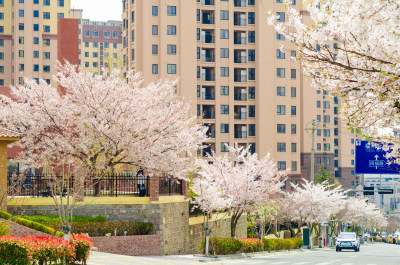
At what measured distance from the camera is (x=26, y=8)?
12650cm

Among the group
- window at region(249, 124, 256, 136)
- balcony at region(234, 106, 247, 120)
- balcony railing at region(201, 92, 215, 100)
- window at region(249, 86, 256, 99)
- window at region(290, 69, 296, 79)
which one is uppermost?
window at region(290, 69, 296, 79)

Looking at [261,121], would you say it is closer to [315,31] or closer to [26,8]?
[26,8]

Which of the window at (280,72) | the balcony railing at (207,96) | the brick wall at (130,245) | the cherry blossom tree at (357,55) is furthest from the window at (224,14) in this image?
the cherry blossom tree at (357,55)

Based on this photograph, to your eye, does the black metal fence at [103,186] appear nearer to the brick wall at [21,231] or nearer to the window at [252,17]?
the brick wall at [21,231]

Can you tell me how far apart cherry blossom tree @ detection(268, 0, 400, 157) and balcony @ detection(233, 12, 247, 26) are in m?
81.4

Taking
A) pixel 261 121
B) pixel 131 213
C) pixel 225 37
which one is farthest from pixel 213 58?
pixel 131 213

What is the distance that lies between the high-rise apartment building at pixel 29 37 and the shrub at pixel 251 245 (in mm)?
90306

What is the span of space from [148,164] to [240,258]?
7.71m

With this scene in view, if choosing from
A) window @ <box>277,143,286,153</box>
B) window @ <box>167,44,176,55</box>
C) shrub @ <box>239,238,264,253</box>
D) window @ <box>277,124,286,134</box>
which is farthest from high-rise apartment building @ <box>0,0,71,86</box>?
shrub @ <box>239,238,264,253</box>

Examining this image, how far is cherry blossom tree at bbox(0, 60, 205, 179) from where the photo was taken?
109ft

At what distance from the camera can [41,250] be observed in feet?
60.5

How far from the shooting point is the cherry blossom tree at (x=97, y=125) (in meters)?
33.2

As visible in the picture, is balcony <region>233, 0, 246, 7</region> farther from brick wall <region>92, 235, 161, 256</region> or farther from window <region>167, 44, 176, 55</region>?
brick wall <region>92, 235, 161, 256</region>

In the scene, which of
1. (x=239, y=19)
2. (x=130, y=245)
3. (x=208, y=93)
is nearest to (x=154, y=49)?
(x=208, y=93)
